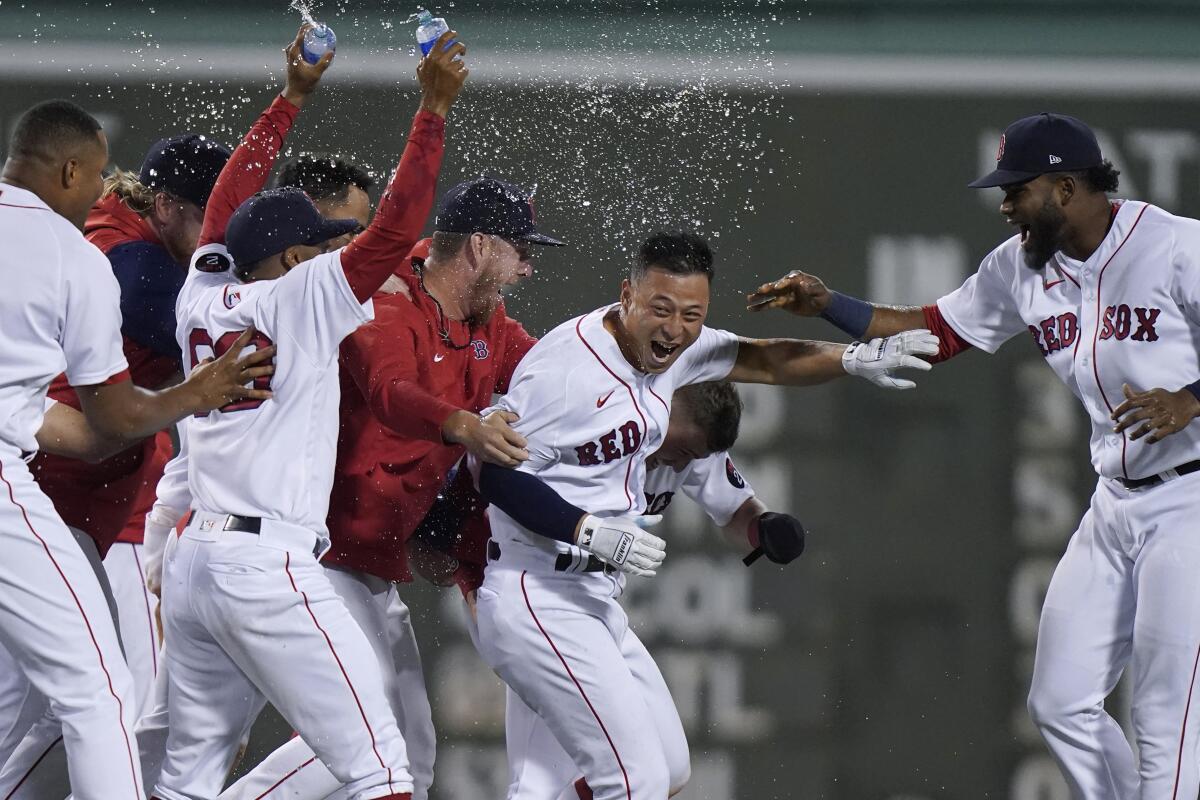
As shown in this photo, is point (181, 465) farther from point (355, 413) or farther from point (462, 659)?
point (462, 659)

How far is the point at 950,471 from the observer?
492cm

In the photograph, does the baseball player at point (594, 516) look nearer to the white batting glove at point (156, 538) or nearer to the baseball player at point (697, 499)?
the baseball player at point (697, 499)

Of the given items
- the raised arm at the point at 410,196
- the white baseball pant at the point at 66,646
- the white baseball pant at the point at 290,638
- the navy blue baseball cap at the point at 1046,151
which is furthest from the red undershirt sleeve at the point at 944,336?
the white baseball pant at the point at 66,646

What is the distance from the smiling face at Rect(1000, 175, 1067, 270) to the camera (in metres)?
3.56

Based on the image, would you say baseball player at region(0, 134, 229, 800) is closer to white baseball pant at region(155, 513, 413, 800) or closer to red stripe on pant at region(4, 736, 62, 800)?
red stripe on pant at region(4, 736, 62, 800)

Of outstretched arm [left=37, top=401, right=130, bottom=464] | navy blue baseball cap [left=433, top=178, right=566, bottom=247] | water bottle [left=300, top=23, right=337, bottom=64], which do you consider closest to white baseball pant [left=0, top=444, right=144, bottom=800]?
outstretched arm [left=37, top=401, right=130, bottom=464]

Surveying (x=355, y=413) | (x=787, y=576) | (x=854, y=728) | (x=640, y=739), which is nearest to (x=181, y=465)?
(x=355, y=413)

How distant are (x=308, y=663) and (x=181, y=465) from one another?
3.86 feet

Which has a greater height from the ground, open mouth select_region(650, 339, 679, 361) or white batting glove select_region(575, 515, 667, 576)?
open mouth select_region(650, 339, 679, 361)

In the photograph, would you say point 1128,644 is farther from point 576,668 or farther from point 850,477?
point 850,477

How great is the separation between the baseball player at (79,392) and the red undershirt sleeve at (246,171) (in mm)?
441

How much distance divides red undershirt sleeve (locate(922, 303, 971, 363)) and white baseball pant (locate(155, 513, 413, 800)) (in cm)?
175

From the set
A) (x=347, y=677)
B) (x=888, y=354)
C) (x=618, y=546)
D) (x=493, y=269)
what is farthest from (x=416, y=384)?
(x=888, y=354)

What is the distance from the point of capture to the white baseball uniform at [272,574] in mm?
2953
